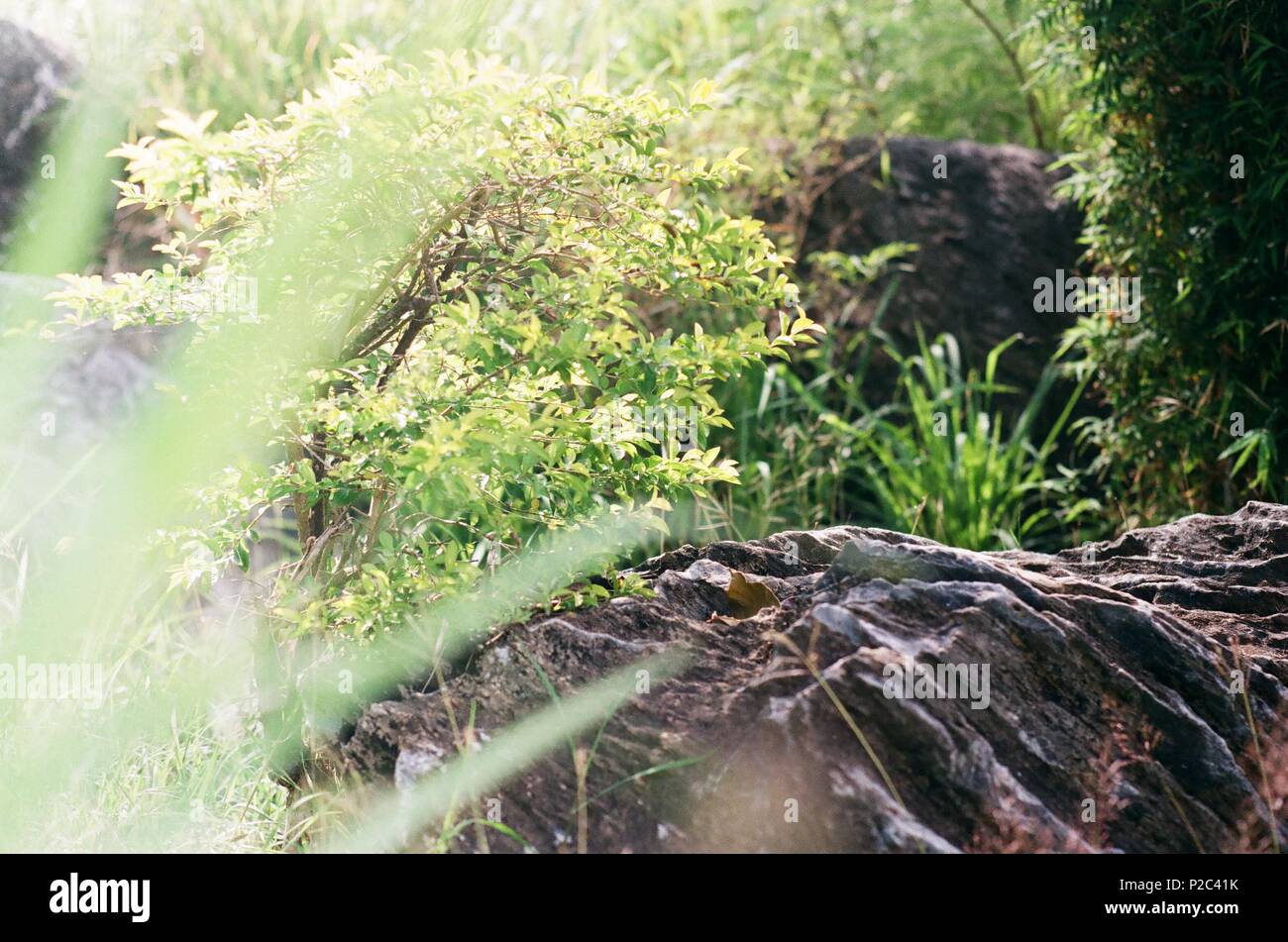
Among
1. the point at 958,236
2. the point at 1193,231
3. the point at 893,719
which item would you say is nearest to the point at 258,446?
the point at 893,719

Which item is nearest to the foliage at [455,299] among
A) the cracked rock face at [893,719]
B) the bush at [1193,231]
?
the cracked rock face at [893,719]

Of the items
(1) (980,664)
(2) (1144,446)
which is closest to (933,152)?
(2) (1144,446)

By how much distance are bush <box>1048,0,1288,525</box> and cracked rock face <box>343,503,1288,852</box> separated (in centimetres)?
195

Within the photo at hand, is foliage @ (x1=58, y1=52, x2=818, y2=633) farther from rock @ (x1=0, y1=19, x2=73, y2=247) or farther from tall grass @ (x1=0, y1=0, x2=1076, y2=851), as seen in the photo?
rock @ (x1=0, y1=19, x2=73, y2=247)

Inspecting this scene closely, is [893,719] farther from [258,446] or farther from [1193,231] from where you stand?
[1193,231]

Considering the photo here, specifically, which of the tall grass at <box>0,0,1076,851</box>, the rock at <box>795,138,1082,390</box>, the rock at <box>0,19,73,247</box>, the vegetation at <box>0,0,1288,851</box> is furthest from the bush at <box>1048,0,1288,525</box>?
the rock at <box>0,19,73,247</box>

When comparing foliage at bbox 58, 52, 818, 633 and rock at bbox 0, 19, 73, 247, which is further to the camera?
rock at bbox 0, 19, 73, 247

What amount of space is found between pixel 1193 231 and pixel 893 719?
10.3 ft

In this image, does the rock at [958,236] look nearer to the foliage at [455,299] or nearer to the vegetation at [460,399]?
the vegetation at [460,399]

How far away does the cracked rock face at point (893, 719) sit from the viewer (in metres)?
2.12

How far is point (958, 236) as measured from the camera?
5785mm

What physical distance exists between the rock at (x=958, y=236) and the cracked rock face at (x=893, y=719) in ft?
10.5

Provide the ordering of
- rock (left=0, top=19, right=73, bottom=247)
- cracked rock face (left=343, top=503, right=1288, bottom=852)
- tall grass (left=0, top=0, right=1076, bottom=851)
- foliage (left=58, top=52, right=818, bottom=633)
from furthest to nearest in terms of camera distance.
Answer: rock (left=0, top=19, right=73, bottom=247), tall grass (left=0, top=0, right=1076, bottom=851), foliage (left=58, top=52, right=818, bottom=633), cracked rock face (left=343, top=503, right=1288, bottom=852)

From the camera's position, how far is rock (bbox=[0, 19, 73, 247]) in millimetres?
5094
